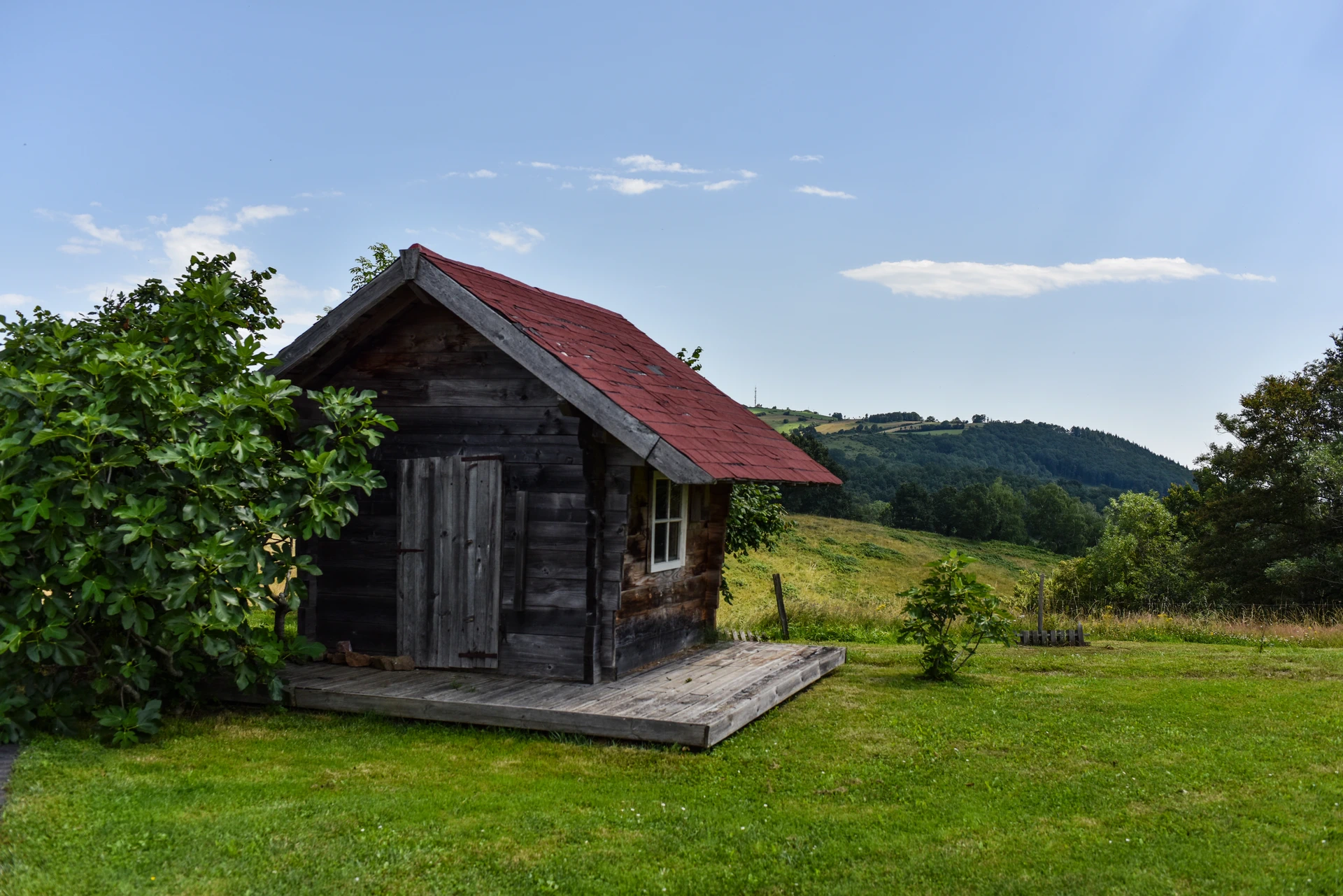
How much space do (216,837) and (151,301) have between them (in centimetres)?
1353

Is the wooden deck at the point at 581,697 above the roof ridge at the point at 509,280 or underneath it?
underneath

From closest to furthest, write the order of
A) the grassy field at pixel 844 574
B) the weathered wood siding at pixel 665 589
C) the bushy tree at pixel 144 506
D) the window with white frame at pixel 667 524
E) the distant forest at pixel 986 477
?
1. the bushy tree at pixel 144 506
2. the weathered wood siding at pixel 665 589
3. the window with white frame at pixel 667 524
4. the grassy field at pixel 844 574
5. the distant forest at pixel 986 477

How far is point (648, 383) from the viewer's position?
34.9 ft

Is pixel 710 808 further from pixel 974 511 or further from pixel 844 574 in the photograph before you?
pixel 974 511

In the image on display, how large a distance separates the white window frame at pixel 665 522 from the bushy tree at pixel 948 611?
2561mm

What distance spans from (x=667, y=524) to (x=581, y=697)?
2511mm

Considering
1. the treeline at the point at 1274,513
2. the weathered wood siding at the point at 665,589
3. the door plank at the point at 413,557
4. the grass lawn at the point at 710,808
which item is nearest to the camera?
the grass lawn at the point at 710,808

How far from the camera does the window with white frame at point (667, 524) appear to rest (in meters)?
10.2

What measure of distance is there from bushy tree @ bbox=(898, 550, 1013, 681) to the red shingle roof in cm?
184

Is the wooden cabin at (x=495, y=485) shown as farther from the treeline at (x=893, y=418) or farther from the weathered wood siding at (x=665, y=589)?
the treeline at (x=893, y=418)

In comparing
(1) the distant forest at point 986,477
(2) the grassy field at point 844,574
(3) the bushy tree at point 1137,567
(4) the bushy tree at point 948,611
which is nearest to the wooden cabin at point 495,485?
(4) the bushy tree at point 948,611

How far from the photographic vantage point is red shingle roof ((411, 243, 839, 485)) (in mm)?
9086

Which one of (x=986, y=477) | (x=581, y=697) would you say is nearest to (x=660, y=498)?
(x=581, y=697)

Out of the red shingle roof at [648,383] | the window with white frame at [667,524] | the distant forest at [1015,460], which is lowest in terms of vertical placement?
the window with white frame at [667,524]
